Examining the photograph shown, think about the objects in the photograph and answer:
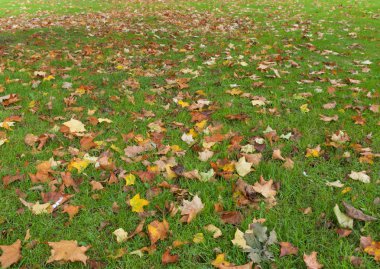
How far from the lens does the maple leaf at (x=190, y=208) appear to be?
271 cm

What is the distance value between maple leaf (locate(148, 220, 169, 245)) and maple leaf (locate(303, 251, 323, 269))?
962mm

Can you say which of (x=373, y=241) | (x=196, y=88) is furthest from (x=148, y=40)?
(x=373, y=241)

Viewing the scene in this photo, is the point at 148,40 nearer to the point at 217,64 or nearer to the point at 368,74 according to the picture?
the point at 217,64

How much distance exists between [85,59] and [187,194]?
4.71 meters

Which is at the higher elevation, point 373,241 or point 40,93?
point 373,241

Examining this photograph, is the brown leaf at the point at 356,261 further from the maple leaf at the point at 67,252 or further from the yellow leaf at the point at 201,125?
the yellow leaf at the point at 201,125

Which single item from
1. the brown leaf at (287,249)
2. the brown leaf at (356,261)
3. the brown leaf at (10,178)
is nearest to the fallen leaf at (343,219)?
the brown leaf at (356,261)

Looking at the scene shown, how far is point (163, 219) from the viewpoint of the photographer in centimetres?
268

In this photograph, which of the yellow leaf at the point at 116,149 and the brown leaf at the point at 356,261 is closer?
the brown leaf at the point at 356,261

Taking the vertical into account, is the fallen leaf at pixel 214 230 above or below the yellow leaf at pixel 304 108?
above

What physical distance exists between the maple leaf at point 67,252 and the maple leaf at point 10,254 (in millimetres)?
212

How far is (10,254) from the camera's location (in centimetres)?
239

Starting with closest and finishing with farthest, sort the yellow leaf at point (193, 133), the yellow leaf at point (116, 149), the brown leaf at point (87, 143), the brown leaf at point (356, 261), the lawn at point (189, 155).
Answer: the brown leaf at point (356, 261)
the lawn at point (189, 155)
the yellow leaf at point (116, 149)
the brown leaf at point (87, 143)
the yellow leaf at point (193, 133)

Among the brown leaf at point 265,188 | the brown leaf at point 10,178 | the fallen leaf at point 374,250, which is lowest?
the brown leaf at point 10,178
